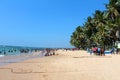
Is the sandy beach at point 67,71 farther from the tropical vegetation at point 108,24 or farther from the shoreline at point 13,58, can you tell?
the tropical vegetation at point 108,24

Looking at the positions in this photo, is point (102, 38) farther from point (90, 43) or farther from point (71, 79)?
point (71, 79)

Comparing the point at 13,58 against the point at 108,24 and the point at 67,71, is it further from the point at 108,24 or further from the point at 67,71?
the point at 67,71

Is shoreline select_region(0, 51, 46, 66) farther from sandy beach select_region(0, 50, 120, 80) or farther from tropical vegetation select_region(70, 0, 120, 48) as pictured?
tropical vegetation select_region(70, 0, 120, 48)

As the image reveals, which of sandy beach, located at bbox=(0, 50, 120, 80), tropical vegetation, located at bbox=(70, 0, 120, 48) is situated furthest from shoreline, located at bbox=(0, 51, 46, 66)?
tropical vegetation, located at bbox=(70, 0, 120, 48)

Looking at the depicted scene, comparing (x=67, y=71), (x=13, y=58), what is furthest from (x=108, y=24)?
(x=67, y=71)

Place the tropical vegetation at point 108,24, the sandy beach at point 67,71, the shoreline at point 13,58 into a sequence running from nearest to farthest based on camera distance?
the sandy beach at point 67,71
the shoreline at point 13,58
the tropical vegetation at point 108,24

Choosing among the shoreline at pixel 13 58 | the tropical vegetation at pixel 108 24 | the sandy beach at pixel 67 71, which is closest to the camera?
the sandy beach at pixel 67 71

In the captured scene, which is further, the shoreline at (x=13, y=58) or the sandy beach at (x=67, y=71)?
the shoreline at (x=13, y=58)

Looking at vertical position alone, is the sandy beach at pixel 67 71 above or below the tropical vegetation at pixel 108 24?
below

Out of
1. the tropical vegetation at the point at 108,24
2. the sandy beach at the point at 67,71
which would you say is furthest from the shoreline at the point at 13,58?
the tropical vegetation at the point at 108,24

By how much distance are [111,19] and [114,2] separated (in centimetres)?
422

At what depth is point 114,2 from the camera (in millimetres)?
54562

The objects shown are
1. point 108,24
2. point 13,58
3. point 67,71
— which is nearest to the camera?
point 67,71

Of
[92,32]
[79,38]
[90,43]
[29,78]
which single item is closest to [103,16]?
[92,32]
